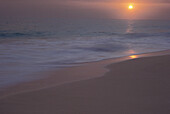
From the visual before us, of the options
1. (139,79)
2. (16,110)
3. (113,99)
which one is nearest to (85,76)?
(139,79)

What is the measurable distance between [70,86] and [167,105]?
7.08 feet

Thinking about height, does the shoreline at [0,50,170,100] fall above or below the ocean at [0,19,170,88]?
above

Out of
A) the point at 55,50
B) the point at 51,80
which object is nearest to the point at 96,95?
the point at 51,80

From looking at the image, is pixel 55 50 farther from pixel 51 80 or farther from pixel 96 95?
pixel 96 95

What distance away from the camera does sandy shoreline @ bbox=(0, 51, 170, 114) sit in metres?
3.59

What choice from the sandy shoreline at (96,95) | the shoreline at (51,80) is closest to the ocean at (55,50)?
the shoreline at (51,80)

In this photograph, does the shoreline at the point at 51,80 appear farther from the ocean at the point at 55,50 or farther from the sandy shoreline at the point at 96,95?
the ocean at the point at 55,50

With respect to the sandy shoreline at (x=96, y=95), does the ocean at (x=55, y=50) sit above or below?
below

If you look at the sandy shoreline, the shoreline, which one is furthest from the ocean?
the sandy shoreline

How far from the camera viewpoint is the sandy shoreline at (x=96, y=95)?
11.8 ft

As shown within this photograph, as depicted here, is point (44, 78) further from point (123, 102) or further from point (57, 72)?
point (123, 102)

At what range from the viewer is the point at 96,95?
13.8 ft

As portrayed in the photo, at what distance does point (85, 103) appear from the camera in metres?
3.83

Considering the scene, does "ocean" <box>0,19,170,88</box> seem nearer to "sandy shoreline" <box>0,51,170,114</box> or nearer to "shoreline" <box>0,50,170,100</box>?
A: "shoreline" <box>0,50,170,100</box>
